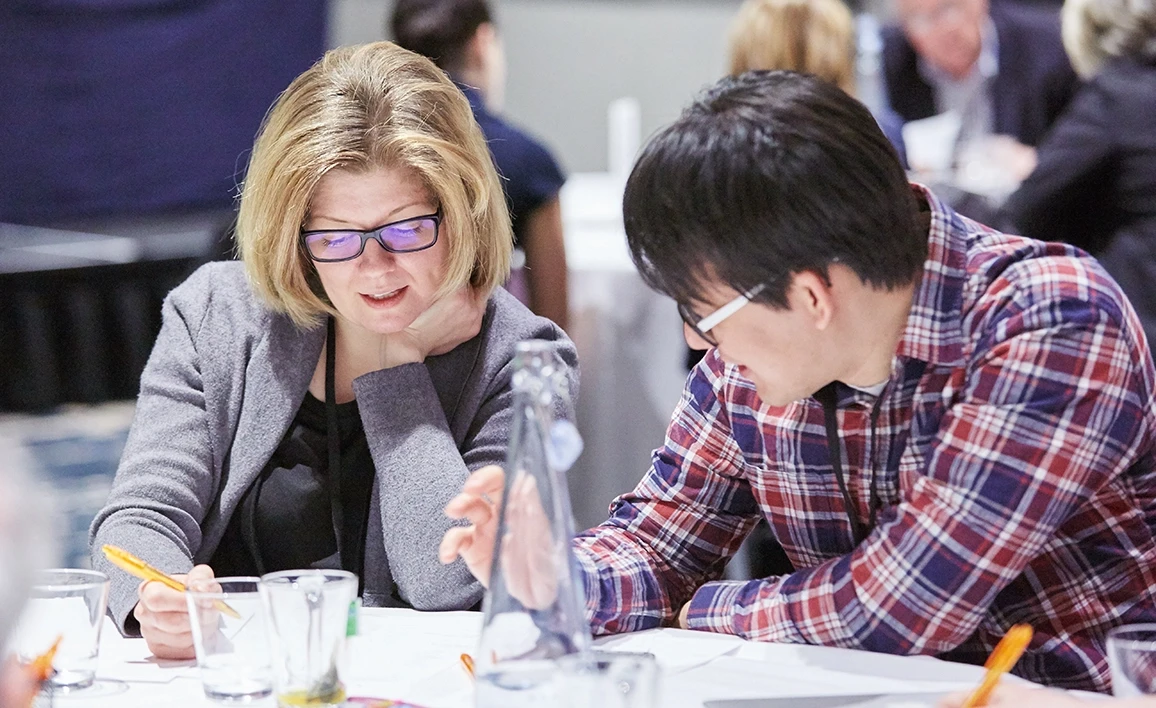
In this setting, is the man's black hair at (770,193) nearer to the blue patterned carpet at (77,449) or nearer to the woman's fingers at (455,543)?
the woman's fingers at (455,543)

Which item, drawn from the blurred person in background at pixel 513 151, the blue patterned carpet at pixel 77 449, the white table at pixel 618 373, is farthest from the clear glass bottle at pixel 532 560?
the blue patterned carpet at pixel 77 449

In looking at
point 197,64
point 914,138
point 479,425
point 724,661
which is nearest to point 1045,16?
point 914,138

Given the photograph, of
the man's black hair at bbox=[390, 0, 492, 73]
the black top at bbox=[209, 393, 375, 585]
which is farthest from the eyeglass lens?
the man's black hair at bbox=[390, 0, 492, 73]

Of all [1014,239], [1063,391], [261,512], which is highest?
[1014,239]

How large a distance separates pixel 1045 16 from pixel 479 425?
4.32 m

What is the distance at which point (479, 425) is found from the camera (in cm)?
189

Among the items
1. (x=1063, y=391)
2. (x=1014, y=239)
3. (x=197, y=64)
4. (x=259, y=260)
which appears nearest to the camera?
(x=1063, y=391)

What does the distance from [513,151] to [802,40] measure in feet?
2.73

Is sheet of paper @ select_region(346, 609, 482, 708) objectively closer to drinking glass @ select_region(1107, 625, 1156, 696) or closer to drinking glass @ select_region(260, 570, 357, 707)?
drinking glass @ select_region(260, 570, 357, 707)

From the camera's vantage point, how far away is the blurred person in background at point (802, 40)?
137 inches

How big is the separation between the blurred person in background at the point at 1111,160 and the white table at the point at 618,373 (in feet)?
3.52

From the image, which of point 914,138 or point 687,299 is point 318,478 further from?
point 914,138

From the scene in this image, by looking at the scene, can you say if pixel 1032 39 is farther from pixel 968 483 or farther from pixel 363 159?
pixel 968 483

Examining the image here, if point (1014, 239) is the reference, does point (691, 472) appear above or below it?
below
